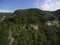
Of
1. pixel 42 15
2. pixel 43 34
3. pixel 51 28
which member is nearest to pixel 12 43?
pixel 43 34

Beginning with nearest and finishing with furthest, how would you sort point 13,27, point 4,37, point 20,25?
point 4,37, point 13,27, point 20,25

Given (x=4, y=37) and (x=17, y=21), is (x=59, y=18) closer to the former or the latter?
(x=17, y=21)

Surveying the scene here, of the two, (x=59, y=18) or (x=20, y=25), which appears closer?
(x=20, y=25)

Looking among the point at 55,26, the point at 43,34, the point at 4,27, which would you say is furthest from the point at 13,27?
the point at 55,26

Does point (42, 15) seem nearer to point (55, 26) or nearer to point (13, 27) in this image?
point (55, 26)

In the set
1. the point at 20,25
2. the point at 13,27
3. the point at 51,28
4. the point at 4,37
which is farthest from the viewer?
the point at 51,28

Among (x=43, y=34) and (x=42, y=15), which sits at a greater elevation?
(x=42, y=15)
